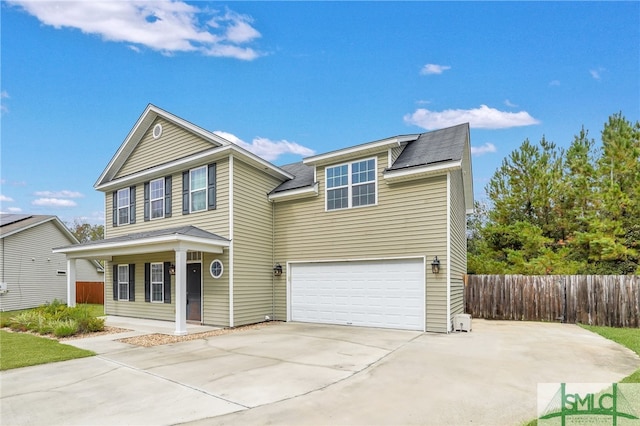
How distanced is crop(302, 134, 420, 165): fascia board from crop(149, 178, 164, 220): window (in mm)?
5838

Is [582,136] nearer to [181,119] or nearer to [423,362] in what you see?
[423,362]

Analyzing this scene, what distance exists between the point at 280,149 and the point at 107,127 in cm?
3106

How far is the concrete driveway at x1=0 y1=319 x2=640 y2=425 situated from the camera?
4.51 m

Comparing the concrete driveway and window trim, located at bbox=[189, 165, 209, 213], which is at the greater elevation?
window trim, located at bbox=[189, 165, 209, 213]

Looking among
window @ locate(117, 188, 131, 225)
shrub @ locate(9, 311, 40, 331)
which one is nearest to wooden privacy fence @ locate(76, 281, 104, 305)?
window @ locate(117, 188, 131, 225)

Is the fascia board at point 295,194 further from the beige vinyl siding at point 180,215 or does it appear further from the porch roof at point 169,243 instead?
the porch roof at point 169,243

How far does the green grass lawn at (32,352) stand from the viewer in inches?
288

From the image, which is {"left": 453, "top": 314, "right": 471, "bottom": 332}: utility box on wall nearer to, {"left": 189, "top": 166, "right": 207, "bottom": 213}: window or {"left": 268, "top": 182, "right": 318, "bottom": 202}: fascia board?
{"left": 268, "top": 182, "right": 318, "bottom": 202}: fascia board

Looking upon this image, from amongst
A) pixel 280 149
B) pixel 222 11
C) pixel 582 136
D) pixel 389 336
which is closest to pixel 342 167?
pixel 389 336

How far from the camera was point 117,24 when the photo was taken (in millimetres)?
12508

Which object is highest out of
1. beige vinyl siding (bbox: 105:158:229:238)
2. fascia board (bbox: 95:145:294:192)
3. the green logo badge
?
fascia board (bbox: 95:145:294:192)

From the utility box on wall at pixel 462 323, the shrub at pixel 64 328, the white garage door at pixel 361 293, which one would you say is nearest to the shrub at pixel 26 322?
the shrub at pixel 64 328

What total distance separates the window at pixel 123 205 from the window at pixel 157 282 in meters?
2.87

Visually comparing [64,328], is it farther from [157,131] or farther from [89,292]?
[89,292]
